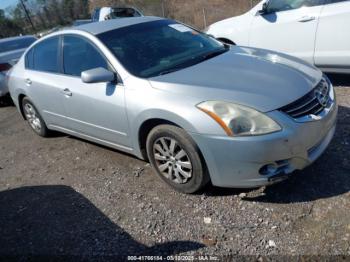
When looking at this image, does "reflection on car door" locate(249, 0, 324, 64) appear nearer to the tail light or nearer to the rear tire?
the rear tire

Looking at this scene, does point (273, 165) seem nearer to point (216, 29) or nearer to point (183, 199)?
point (183, 199)

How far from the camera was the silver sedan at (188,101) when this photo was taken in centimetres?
293

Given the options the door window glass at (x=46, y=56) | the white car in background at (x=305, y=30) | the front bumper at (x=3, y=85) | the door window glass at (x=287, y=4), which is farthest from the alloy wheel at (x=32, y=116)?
the door window glass at (x=287, y=4)

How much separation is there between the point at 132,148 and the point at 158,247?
1172mm

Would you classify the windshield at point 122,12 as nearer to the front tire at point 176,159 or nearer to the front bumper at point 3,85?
the front bumper at point 3,85

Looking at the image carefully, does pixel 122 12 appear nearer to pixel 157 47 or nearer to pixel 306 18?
pixel 306 18

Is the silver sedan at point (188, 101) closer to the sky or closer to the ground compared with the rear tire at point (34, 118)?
closer to the sky

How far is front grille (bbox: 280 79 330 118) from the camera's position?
2.96 metres

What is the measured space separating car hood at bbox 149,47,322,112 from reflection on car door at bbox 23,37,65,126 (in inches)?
67.1

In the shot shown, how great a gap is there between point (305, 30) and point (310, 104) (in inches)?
105

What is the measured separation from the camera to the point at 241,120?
2910 mm

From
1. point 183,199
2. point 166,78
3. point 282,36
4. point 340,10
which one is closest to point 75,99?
point 166,78

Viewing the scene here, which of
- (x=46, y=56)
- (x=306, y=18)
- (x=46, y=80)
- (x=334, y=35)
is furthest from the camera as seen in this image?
(x=306, y=18)

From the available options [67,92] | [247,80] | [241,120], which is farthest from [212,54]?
[67,92]
